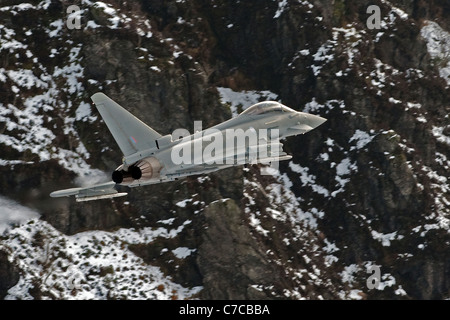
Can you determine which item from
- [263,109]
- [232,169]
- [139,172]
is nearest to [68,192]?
[139,172]

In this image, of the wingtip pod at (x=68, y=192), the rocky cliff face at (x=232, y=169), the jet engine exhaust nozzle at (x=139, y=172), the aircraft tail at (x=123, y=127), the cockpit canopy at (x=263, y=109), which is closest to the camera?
the jet engine exhaust nozzle at (x=139, y=172)

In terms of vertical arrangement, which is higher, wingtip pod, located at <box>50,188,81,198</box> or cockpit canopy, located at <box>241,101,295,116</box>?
cockpit canopy, located at <box>241,101,295,116</box>

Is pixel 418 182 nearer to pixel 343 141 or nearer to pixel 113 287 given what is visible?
pixel 343 141

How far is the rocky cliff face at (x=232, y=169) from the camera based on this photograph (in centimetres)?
8338

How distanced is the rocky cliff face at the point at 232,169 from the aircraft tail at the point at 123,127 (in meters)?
20.1

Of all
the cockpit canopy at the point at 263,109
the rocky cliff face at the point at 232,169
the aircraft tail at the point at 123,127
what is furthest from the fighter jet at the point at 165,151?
the rocky cliff face at the point at 232,169

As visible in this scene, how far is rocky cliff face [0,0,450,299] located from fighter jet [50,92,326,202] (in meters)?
17.6

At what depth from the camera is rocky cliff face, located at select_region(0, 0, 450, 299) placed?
83375 mm

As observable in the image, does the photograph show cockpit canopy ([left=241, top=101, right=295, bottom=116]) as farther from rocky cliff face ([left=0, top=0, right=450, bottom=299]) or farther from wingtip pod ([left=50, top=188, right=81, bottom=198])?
rocky cliff face ([left=0, top=0, right=450, bottom=299])

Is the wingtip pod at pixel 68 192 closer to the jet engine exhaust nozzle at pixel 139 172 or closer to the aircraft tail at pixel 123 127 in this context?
the jet engine exhaust nozzle at pixel 139 172

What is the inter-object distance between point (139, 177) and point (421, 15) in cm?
4556

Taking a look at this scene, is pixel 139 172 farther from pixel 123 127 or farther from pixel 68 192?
pixel 68 192

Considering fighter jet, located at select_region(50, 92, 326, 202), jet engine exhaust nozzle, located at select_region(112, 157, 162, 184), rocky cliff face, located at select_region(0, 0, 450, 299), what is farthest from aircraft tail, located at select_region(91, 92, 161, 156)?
rocky cliff face, located at select_region(0, 0, 450, 299)
